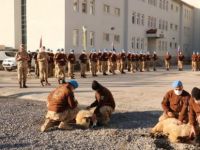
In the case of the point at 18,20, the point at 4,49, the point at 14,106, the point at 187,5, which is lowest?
the point at 14,106

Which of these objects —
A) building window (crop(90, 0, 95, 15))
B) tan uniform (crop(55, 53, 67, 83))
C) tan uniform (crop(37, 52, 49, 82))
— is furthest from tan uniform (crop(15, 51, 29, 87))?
building window (crop(90, 0, 95, 15))

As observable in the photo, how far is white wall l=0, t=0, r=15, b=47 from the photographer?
39.9 meters

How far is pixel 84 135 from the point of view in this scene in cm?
972

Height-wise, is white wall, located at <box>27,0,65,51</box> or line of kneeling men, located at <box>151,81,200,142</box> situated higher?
white wall, located at <box>27,0,65,51</box>

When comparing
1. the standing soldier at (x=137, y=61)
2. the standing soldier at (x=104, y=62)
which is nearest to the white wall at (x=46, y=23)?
the standing soldier at (x=104, y=62)

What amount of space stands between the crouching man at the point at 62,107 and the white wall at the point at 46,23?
84.2 feet

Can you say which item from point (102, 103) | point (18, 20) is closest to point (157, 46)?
point (18, 20)

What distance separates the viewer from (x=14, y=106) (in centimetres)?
1416

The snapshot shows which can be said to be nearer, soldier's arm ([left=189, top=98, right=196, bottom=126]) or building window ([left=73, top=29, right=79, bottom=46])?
soldier's arm ([left=189, top=98, right=196, bottom=126])

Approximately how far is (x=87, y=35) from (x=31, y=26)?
5267 mm

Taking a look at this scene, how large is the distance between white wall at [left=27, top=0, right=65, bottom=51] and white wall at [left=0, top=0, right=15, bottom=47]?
2.29 meters

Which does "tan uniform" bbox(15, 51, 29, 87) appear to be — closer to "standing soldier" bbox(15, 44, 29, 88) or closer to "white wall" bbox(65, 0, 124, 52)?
"standing soldier" bbox(15, 44, 29, 88)

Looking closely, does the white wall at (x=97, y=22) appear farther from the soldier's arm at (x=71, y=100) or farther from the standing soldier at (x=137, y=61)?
the soldier's arm at (x=71, y=100)

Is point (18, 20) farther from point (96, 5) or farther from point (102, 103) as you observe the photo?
point (102, 103)
